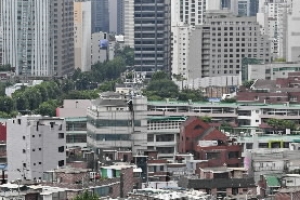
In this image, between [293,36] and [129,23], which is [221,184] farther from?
[129,23]

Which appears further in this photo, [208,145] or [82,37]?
[82,37]

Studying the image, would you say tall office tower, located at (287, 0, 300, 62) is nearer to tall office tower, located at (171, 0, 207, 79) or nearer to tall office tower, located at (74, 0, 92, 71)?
tall office tower, located at (171, 0, 207, 79)

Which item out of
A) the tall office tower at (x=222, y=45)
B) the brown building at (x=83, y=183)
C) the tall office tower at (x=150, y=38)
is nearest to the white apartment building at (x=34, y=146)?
the brown building at (x=83, y=183)

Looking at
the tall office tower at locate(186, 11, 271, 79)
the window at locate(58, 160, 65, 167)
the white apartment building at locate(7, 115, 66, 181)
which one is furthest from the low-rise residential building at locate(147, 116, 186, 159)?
the tall office tower at locate(186, 11, 271, 79)

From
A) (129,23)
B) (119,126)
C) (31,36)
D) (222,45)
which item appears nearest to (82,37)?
(129,23)

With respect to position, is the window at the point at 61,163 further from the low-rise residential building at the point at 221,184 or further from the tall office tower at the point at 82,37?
the tall office tower at the point at 82,37

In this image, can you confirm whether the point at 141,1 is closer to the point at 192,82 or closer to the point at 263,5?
the point at 192,82
